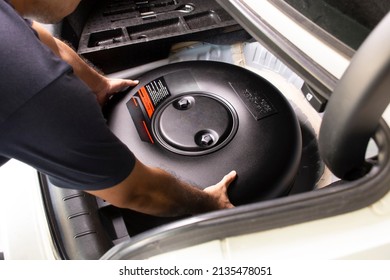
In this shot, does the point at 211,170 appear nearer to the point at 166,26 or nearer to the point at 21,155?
the point at 21,155

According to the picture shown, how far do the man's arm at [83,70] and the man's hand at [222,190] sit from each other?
530 millimetres

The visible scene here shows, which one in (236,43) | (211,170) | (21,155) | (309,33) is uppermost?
(309,33)

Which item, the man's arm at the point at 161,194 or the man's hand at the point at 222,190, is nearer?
the man's arm at the point at 161,194

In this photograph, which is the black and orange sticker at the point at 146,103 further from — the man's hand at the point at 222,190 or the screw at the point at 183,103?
the man's hand at the point at 222,190

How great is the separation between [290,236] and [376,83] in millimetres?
277

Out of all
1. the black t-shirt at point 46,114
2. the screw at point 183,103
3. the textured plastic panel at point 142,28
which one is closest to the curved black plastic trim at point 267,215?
the black t-shirt at point 46,114

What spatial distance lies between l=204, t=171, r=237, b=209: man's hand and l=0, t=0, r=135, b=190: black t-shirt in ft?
1.24

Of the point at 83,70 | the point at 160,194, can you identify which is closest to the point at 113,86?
the point at 83,70

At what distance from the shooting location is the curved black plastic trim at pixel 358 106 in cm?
52

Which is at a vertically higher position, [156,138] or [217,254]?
[217,254]

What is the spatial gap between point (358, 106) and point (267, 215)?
0.75 ft

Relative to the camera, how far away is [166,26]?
1.57 metres

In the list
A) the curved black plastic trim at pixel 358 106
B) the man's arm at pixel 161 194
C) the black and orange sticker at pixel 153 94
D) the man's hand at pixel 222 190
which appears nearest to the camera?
the curved black plastic trim at pixel 358 106

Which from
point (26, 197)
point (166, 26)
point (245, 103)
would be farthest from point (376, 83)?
point (166, 26)
